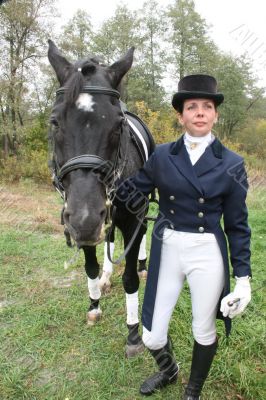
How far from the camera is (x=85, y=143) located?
211 centimetres

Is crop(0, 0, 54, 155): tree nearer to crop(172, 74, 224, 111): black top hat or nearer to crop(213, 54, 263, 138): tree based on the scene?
crop(213, 54, 263, 138): tree

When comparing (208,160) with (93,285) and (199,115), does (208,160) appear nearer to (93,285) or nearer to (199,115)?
(199,115)

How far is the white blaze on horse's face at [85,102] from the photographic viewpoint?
2113mm

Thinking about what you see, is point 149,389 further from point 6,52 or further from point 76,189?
point 6,52

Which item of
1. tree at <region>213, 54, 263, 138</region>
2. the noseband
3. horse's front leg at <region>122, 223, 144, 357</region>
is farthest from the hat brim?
tree at <region>213, 54, 263, 138</region>

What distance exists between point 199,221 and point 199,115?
0.63 m

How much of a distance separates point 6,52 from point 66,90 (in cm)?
1688

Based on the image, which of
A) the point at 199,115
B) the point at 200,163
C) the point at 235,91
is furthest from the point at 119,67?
the point at 235,91

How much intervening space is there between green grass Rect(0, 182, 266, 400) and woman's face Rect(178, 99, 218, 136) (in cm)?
195

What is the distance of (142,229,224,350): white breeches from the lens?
2076mm

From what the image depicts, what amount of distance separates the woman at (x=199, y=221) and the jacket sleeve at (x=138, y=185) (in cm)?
2

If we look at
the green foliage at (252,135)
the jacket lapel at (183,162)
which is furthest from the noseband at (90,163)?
the green foliage at (252,135)

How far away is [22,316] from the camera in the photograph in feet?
12.0

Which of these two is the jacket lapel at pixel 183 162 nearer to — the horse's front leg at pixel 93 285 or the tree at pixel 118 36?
the horse's front leg at pixel 93 285
